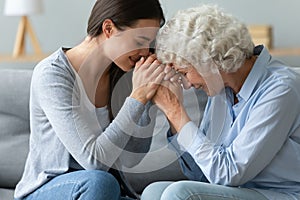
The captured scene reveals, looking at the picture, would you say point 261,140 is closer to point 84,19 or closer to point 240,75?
point 240,75

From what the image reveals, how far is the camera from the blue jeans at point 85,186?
183 centimetres

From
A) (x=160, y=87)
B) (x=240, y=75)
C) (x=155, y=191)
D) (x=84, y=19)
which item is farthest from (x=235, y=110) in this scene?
(x=84, y=19)

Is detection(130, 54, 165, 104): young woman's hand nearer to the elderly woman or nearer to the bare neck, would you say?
the elderly woman

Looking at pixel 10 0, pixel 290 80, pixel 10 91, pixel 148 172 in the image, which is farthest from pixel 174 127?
pixel 10 0

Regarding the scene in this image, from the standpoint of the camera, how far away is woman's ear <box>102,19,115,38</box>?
191 cm

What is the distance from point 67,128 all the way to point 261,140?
54 cm

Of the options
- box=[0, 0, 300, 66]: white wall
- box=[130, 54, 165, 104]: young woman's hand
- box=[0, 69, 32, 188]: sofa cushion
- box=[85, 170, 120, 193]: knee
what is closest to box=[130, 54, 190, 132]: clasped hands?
box=[130, 54, 165, 104]: young woman's hand

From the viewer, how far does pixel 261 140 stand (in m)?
1.76

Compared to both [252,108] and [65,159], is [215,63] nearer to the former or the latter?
[252,108]

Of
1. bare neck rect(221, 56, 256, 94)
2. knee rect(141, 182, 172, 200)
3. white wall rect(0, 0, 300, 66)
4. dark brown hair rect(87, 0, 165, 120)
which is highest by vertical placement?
dark brown hair rect(87, 0, 165, 120)

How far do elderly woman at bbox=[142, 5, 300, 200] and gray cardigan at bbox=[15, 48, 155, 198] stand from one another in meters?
0.15

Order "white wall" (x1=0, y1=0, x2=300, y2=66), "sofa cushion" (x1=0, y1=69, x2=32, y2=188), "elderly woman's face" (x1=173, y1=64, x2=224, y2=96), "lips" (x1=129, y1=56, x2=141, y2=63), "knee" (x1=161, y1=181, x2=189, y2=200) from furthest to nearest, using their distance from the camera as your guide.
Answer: "white wall" (x1=0, y1=0, x2=300, y2=66)
"sofa cushion" (x1=0, y1=69, x2=32, y2=188)
"lips" (x1=129, y1=56, x2=141, y2=63)
"elderly woman's face" (x1=173, y1=64, x2=224, y2=96)
"knee" (x1=161, y1=181, x2=189, y2=200)

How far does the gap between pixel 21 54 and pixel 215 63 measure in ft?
6.19

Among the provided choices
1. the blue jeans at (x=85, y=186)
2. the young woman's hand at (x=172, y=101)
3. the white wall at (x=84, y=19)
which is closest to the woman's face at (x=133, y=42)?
the young woman's hand at (x=172, y=101)
